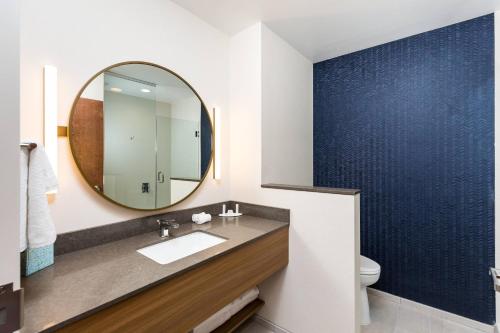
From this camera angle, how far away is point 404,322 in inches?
76.5

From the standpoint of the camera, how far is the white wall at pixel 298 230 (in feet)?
5.07

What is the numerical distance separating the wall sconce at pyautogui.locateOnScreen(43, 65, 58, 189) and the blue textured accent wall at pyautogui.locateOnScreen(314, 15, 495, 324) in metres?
2.36

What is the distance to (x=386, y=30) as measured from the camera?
205 centimetres

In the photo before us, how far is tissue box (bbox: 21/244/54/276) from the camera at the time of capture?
38.4 inches

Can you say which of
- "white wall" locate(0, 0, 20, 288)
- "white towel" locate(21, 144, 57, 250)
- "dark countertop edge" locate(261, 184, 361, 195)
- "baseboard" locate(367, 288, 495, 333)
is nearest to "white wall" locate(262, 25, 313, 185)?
"dark countertop edge" locate(261, 184, 361, 195)

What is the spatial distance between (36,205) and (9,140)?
0.53 metres

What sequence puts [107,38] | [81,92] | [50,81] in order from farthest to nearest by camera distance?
1. [107,38]
2. [81,92]
3. [50,81]

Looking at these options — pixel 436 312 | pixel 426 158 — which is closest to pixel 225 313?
pixel 436 312

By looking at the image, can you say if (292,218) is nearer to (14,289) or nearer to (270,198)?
(270,198)

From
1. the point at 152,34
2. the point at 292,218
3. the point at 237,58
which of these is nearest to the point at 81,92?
the point at 152,34

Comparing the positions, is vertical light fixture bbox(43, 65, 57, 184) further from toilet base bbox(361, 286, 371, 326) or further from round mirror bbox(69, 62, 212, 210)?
toilet base bbox(361, 286, 371, 326)

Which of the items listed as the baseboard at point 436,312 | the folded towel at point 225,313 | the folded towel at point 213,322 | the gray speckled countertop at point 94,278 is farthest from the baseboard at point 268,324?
the baseboard at point 436,312

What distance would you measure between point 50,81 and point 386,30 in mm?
2467

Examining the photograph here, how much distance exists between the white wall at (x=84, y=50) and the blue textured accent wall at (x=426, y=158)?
1678 mm
